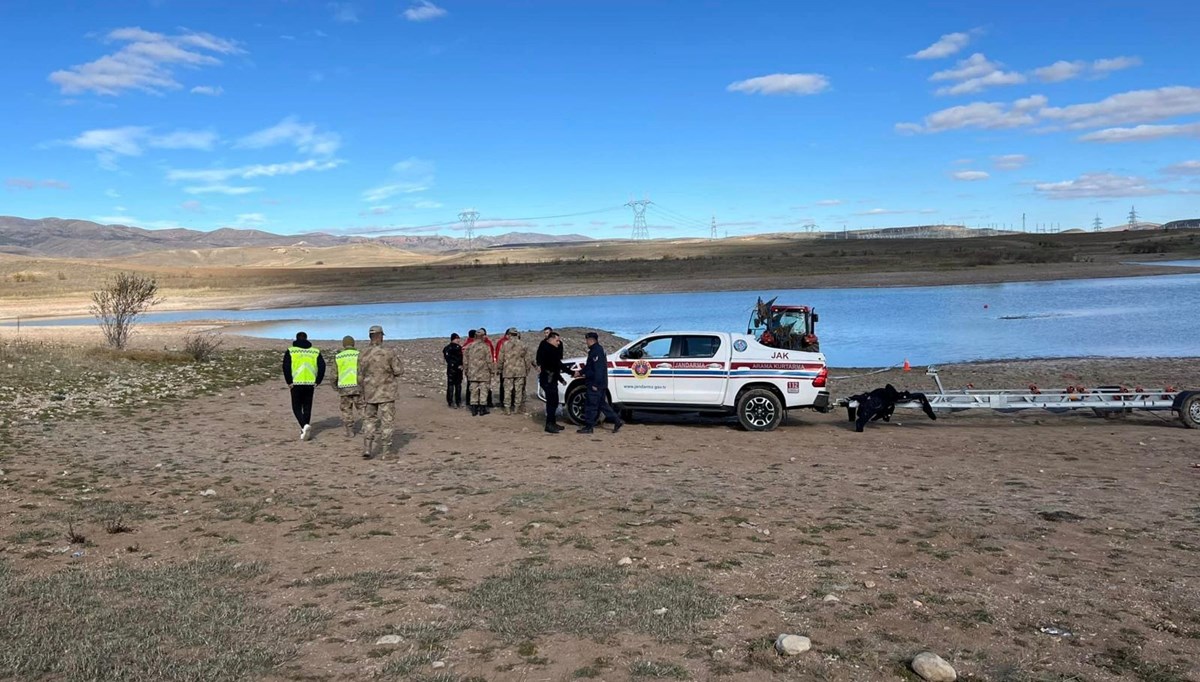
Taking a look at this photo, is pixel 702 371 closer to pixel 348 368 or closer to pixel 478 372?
pixel 478 372

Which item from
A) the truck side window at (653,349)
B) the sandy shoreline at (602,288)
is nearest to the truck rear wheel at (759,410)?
the truck side window at (653,349)

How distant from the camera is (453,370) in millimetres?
16422

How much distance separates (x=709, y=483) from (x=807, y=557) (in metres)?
3.04

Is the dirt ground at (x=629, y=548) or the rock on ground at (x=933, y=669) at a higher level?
the rock on ground at (x=933, y=669)

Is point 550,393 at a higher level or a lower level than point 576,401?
Answer: higher

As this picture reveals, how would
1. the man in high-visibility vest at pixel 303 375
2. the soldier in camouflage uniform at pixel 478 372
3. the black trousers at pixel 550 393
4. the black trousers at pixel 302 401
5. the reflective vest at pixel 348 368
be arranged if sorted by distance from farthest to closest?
1. the soldier in camouflage uniform at pixel 478 372
2. the black trousers at pixel 550 393
3. the black trousers at pixel 302 401
4. the man in high-visibility vest at pixel 303 375
5. the reflective vest at pixel 348 368

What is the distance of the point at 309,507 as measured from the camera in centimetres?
863

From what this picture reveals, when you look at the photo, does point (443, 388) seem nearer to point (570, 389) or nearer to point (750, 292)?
point (570, 389)

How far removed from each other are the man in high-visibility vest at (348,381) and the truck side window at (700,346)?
17.2ft

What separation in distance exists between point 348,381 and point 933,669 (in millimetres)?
9845

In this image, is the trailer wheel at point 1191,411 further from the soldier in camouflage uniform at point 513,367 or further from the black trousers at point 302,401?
the black trousers at point 302,401

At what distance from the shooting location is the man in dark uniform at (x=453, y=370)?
53.8 ft

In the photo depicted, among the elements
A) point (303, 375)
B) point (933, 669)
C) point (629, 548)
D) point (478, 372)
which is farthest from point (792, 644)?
point (478, 372)

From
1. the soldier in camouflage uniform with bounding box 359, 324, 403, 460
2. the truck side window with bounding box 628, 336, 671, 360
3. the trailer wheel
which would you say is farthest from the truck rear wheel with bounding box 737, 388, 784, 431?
the trailer wheel
